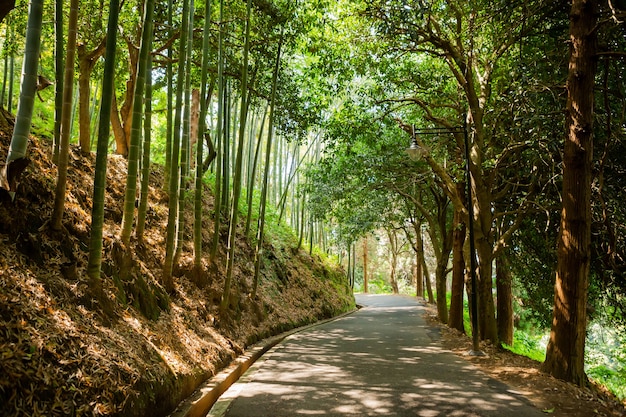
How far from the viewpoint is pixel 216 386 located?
17.9ft

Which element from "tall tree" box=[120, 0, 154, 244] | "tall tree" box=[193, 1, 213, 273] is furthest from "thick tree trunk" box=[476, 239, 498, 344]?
"tall tree" box=[120, 0, 154, 244]

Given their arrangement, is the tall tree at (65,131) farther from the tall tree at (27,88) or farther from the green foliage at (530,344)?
the green foliage at (530,344)

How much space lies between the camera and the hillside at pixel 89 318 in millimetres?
3205

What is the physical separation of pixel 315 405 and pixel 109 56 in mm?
4175

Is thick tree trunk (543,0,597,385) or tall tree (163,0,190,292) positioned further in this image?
tall tree (163,0,190,292)

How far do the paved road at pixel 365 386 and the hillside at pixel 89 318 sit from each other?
69 centimetres

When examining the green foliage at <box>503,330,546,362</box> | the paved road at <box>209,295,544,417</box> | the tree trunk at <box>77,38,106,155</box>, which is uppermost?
the tree trunk at <box>77,38,106,155</box>

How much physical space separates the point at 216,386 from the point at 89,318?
1811 millimetres

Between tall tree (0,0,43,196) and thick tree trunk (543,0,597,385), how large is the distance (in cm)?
653

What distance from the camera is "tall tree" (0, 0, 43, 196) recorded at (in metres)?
3.97

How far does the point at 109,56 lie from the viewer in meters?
4.38

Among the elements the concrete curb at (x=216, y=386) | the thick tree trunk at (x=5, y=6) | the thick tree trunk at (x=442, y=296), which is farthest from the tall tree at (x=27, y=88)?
the thick tree trunk at (x=442, y=296)

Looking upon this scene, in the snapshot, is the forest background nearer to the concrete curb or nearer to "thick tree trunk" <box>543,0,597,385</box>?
"thick tree trunk" <box>543,0,597,385</box>

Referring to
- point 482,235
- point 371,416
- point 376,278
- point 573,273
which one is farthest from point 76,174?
point 376,278
